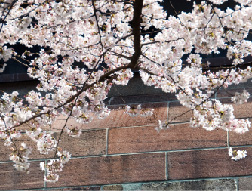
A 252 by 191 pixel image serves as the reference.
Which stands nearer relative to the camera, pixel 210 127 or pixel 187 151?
pixel 210 127

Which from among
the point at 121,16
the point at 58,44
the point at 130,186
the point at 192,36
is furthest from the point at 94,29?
the point at 130,186

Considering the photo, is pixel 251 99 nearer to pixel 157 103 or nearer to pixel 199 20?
pixel 157 103

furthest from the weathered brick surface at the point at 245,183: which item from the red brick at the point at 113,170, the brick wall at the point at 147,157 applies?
the red brick at the point at 113,170

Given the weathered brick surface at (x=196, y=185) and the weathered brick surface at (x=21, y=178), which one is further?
the weathered brick surface at (x=21, y=178)

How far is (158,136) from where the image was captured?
5238 mm

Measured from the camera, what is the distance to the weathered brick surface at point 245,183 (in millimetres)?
4738

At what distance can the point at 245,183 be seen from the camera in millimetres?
4758

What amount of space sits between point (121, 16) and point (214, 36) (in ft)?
3.36

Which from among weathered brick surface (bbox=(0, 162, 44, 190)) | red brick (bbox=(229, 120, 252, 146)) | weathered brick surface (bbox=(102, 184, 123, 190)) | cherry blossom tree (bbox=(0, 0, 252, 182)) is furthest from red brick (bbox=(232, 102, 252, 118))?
weathered brick surface (bbox=(0, 162, 44, 190))

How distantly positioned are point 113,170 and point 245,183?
1.49m

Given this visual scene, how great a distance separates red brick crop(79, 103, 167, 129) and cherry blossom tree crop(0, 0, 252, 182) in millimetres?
164

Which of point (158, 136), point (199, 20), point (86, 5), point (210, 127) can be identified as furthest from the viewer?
point (158, 136)

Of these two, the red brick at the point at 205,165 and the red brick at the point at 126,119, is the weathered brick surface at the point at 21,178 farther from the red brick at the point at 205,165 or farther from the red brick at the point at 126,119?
the red brick at the point at 205,165

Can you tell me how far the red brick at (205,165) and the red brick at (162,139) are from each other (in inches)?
3.8
